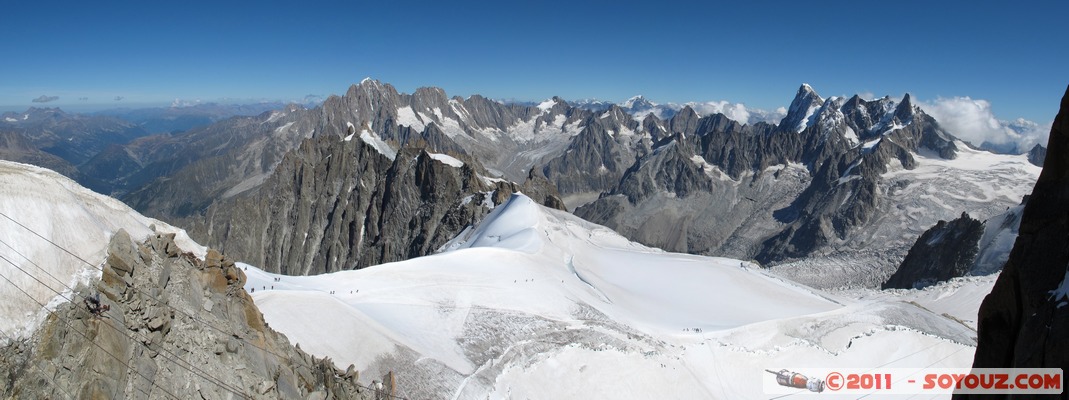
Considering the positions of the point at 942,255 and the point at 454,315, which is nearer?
the point at 454,315

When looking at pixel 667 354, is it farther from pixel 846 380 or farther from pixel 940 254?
pixel 940 254

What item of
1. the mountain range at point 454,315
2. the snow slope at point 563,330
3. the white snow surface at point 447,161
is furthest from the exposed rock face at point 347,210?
the snow slope at point 563,330

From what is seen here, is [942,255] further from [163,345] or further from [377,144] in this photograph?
[377,144]

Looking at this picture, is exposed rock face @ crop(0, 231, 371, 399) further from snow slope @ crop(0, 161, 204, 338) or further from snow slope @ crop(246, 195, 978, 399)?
snow slope @ crop(246, 195, 978, 399)

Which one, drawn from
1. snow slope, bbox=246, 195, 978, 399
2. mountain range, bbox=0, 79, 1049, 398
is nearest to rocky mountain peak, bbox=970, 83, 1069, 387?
mountain range, bbox=0, 79, 1049, 398

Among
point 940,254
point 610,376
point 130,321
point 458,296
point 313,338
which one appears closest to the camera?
point 130,321

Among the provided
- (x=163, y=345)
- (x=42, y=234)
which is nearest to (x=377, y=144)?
(x=42, y=234)

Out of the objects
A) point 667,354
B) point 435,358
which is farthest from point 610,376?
point 435,358
